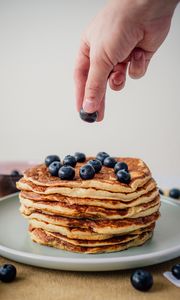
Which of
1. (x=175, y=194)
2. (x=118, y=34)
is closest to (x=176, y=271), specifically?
(x=118, y=34)

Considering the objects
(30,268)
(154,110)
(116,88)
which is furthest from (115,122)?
(30,268)

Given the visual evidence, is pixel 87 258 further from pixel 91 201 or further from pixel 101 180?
pixel 101 180

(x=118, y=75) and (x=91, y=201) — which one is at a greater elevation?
(x=118, y=75)

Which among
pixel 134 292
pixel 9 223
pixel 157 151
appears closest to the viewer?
pixel 134 292

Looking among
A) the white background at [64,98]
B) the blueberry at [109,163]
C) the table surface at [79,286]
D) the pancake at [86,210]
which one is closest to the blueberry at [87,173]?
the pancake at [86,210]

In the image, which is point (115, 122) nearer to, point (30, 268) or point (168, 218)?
point (168, 218)

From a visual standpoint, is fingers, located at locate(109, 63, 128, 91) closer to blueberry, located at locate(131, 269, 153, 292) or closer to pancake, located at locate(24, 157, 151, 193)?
pancake, located at locate(24, 157, 151, 193)
